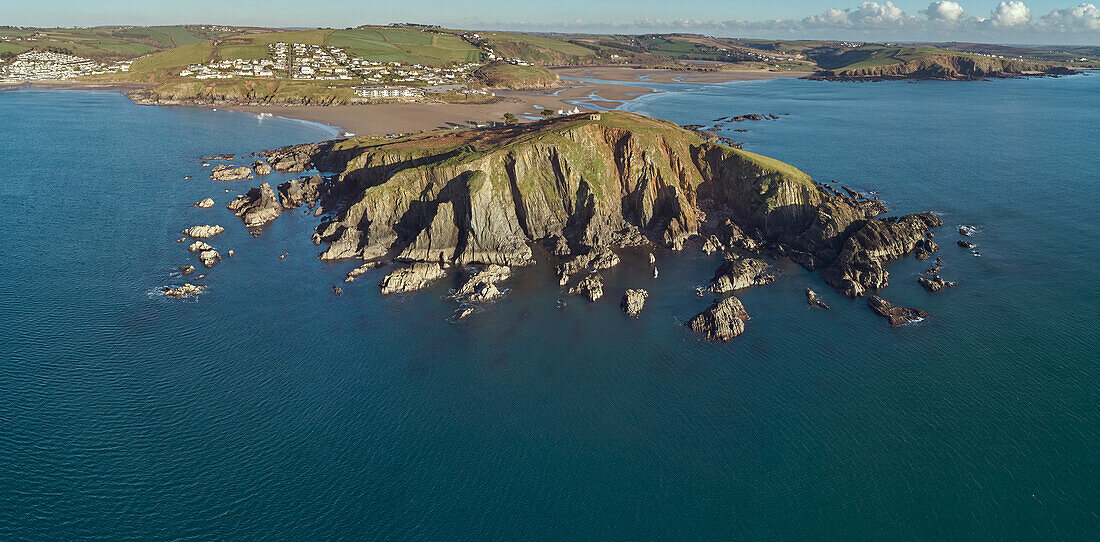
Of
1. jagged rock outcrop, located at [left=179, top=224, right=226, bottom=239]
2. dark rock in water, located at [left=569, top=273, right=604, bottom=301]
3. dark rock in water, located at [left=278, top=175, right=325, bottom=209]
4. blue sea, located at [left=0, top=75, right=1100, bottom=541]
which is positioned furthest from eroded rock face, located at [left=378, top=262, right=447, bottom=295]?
dark rock in water, located at [left=278, top=175, right=325, bottom=209]

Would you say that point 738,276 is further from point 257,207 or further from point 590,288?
point 257,207

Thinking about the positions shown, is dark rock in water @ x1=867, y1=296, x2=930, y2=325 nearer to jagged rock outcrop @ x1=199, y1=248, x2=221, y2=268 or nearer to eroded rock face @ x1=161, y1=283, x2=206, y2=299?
eroded rock face @ x1=161, y1=283, x2=206, y2=299

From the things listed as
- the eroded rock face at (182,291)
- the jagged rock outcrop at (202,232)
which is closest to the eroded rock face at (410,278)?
the eroded rock face at (182,291)

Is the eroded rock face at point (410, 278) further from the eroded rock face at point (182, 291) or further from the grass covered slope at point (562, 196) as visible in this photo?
the eroded rock face at point (182, 291)

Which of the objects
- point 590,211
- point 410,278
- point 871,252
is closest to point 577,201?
point 590,211

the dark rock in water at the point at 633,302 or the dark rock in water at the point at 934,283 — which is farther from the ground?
the dark rock in water at the point at 934,283
